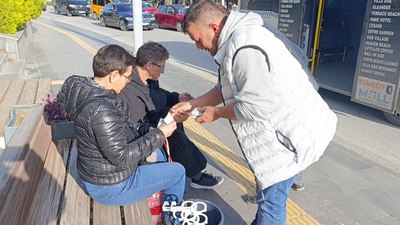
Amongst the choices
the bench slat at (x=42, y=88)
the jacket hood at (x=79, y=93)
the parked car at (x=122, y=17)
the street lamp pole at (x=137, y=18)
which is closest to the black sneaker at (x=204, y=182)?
the jacket hood at (x=79, y=93)

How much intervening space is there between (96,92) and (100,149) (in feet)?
1.07

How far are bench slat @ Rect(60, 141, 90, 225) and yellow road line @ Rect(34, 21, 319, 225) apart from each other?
5.02ft

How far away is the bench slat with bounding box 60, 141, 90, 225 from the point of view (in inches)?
78.7

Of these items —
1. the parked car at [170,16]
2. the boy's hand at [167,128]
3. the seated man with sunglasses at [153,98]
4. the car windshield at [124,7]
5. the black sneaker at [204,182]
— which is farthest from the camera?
the car windshield at [124,7]

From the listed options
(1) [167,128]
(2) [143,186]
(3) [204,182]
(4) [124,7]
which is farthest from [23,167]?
(4) [124,7]

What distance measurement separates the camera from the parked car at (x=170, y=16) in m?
17.7

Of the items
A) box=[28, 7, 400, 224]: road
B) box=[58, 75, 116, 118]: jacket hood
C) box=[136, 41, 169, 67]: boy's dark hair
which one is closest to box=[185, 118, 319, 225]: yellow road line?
box=[28, 7, 400, 224]: road

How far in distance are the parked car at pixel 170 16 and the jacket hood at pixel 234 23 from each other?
15.8m

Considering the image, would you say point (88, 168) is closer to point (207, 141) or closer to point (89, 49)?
point (207, 141)

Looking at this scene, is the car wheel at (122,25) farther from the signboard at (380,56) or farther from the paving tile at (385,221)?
the paving tile at (385,221)

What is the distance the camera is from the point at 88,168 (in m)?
Result: 2.07

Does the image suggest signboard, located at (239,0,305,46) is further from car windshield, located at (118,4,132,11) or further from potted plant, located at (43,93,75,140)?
car windshield, located at (118,4,132,11)

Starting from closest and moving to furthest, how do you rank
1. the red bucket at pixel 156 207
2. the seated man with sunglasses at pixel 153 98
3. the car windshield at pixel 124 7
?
the red bucket at pixel 156 207, the seated man with sunglasses at pixel 153 98, the car windshield at pixel 124 7

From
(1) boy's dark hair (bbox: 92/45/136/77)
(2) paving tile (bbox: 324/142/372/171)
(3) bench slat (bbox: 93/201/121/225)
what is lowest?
(2) paving tile (bbox: 324/142/372/171)
